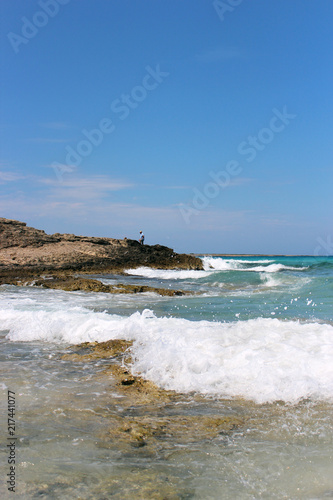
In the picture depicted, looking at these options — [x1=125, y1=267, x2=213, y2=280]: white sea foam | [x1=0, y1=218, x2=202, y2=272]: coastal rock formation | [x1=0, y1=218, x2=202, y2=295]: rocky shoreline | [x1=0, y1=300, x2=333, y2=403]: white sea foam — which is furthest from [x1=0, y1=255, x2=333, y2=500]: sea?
[x1=0, y1=218, x2=202, y2=272]: coastal rock formation

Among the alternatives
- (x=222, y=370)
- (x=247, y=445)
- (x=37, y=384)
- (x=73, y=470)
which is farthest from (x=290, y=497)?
(x=37, y=384)

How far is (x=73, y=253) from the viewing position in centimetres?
2633

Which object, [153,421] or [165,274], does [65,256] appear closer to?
[165,274]

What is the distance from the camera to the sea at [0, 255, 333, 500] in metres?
2.54

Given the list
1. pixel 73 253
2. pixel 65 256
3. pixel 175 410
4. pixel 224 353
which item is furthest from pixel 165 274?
pixel 175 410

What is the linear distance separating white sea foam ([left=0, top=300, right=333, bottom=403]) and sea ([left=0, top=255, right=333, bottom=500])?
0.06 ft

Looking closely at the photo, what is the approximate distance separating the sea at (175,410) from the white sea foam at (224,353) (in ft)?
0.06

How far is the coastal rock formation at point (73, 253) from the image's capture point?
24.1 m

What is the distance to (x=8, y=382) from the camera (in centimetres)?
454

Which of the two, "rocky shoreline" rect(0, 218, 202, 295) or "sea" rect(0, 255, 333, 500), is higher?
"rocky shoreline" rect(0, 218, 202, 295)

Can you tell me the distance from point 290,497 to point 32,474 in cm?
164

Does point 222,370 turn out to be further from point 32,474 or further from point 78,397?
point 32,474

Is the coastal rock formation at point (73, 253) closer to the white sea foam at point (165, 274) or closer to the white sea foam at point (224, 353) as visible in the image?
the white sea foam at point (165, 274)

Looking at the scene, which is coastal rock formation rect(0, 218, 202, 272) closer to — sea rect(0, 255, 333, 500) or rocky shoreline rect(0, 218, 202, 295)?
rocky shoreline rect(0, 218, 202, 295)
